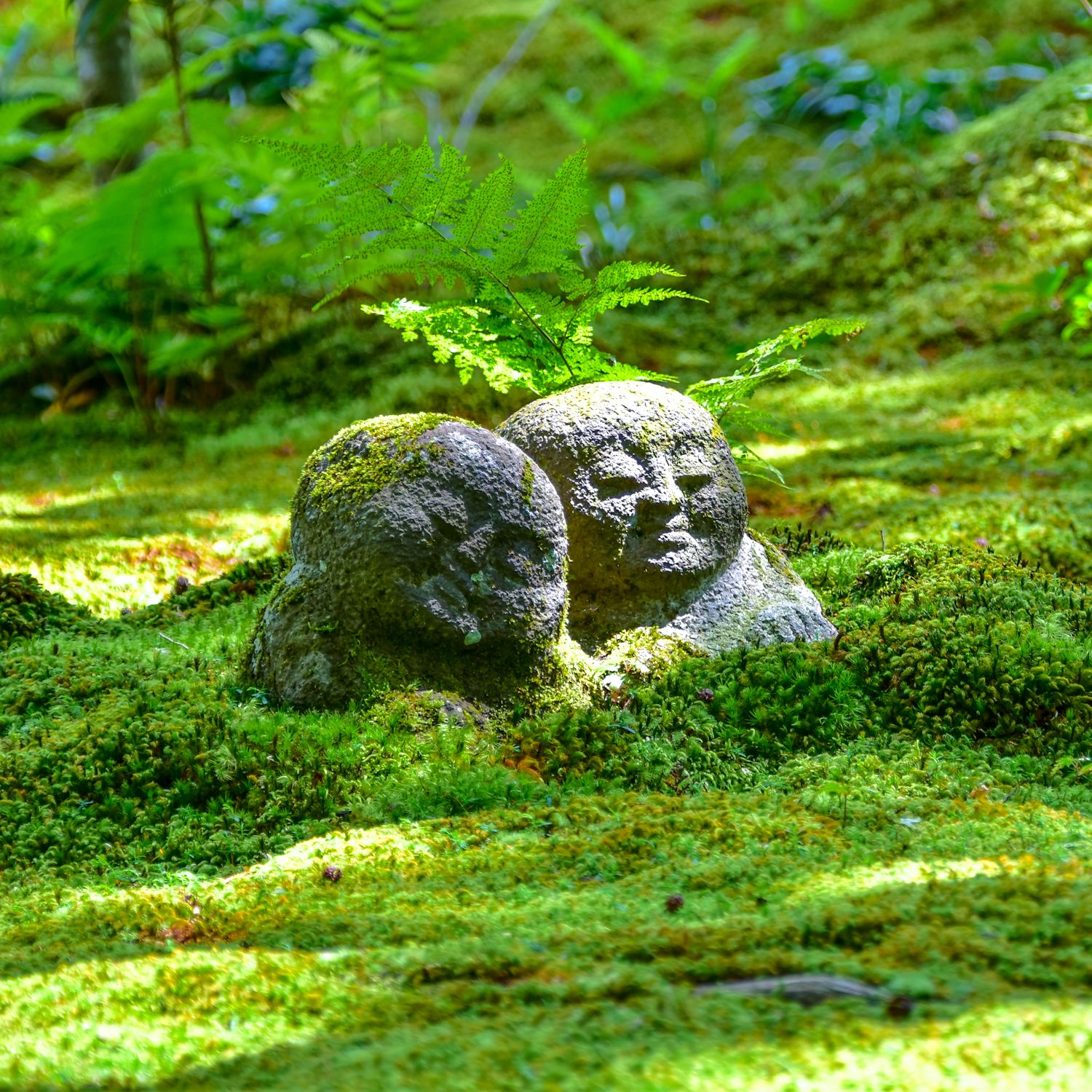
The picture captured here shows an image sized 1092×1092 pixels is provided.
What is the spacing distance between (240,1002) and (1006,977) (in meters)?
1.70

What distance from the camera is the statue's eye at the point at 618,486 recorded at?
14.1ft

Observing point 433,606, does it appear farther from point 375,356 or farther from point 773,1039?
point 375,356

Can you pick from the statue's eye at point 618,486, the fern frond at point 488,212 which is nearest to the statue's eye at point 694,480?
the statue's eye at point 618,486

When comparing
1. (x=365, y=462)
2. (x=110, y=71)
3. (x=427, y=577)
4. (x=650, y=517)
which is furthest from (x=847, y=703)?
(x=110, y=71)

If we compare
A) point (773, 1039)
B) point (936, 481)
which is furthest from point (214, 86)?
point (773, 1039)

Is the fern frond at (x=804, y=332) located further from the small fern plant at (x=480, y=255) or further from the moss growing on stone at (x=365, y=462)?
the moss growing on stone at (x=365, y=462)

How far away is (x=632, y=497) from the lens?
4297 millimetres

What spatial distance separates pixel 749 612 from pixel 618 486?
32.0 inches

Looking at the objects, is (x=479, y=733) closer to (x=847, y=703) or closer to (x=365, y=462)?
(x=365, y=462)

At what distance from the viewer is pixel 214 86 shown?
1312 cm

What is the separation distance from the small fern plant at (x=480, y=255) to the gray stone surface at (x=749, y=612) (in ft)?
3.20

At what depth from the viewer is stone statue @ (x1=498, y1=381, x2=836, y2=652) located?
14.1 ft

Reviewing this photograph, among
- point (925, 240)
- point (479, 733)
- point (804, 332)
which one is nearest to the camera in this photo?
point (479, 733)

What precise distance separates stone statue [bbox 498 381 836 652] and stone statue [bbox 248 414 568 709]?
0.26 metres
